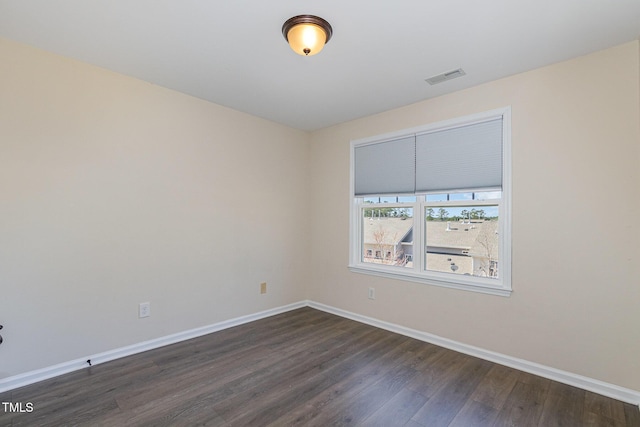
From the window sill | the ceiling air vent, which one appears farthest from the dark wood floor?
the ceiling air vent

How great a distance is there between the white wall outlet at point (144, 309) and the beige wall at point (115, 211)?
38mm

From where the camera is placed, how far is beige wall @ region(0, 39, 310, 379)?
86.7 inches

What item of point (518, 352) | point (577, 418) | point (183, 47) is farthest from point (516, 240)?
point (183, 47)

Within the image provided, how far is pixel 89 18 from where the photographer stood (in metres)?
1.91

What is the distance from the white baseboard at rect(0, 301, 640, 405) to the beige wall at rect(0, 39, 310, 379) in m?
0.06

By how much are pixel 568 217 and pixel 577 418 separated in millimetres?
1361

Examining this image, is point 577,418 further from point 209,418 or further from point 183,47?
point 183,47

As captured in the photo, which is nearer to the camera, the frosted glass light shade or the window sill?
the frosted glass light shade

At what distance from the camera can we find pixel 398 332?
3.27 m

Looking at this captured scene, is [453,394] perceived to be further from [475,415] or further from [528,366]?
[528,366]

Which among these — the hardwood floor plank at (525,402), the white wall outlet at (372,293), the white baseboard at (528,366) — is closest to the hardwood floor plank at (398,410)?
the hardwood floor plank at (525,402)

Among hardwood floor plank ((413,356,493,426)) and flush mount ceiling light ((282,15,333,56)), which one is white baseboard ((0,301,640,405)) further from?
flush mount ceiling light ((282,15,333,56))

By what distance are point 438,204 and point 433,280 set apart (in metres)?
0.78

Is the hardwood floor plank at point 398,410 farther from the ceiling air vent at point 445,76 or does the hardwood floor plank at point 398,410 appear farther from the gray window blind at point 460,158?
the ceiling air vent at point 445,76
